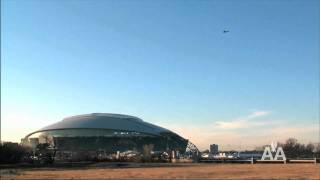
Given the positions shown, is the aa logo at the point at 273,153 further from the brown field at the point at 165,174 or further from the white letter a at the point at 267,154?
the brown field at the point at 165,174

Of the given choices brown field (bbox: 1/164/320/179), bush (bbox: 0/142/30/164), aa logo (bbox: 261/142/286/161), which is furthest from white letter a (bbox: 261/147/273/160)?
brown field (bbox: 1/164/320/179)

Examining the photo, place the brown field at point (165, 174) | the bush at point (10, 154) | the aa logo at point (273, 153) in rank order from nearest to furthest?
the brown field at point (165, 174) < the bush at point (10, 154) < the aa logo at point (273, 153)

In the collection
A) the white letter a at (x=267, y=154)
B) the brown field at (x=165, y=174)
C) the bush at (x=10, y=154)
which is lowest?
the brown field at (x=165, y=174)

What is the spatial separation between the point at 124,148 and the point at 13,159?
361ft

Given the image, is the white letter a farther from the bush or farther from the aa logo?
the bush

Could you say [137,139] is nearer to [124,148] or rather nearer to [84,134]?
[124,148]

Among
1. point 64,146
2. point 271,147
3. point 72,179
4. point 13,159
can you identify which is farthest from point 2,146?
point 64,146

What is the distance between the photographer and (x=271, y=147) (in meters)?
138

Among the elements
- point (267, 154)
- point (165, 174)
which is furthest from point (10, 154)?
point (267, 154)

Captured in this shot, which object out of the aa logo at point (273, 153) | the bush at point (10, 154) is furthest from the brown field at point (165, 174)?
the aa logo at point (273, 153)

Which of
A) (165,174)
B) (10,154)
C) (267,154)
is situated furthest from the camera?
(267,154)

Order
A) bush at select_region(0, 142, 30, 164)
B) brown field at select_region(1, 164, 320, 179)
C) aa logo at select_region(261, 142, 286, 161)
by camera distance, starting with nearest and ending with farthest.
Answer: brown field at select_region(1, 164, 320, 179) → bush at select_region(0, 142, 30, 164) → aa logo at select_region(261, 142, 286, 161)

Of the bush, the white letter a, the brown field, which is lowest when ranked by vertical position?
the brown field

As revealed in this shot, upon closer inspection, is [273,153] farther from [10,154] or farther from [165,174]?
[165,174]
